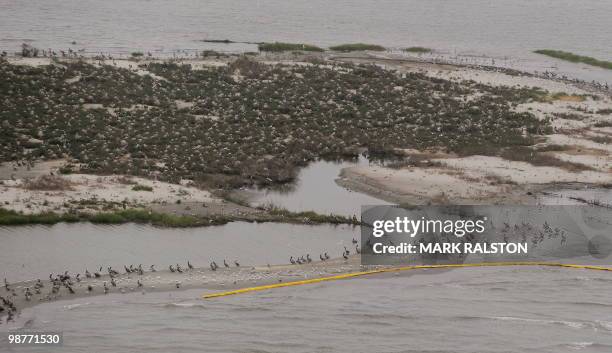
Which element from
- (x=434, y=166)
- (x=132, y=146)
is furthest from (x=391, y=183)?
(x=132, y=146)

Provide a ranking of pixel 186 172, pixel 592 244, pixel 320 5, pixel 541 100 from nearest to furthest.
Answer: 1. pixel 592 244
2. pixel 186 172
3. pixel 541 100
4. pixel 320 5

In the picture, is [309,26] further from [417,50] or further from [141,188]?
[141,188]

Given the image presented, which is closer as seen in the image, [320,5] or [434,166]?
[434,166]

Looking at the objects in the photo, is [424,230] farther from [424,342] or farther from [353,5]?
[353,5]

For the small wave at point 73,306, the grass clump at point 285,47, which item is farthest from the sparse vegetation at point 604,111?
the small wave at point 73,306

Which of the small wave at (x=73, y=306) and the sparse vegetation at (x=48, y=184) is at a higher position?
the sparse vegetation at (x=48, y=184)

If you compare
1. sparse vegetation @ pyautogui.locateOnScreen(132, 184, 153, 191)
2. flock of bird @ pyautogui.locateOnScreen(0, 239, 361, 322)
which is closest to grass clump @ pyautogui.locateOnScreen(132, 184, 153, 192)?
sparse vegetation @ pyautogui.locateOnScreen(132, 184, 153, 191)

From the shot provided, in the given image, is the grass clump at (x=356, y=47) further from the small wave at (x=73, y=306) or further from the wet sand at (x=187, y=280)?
the small wave at (x=73, y=306)
